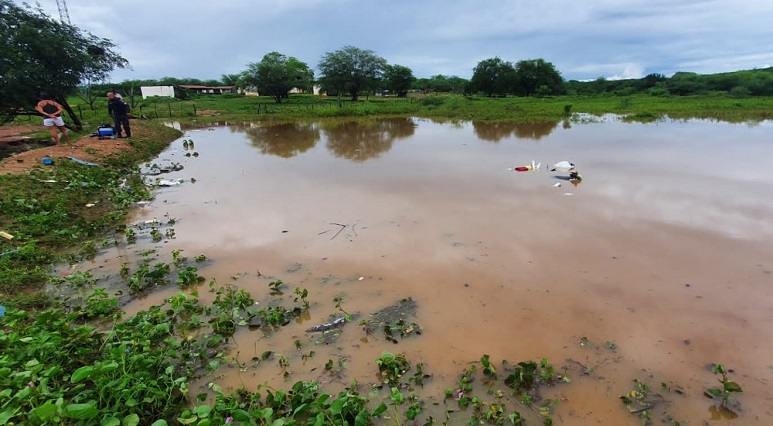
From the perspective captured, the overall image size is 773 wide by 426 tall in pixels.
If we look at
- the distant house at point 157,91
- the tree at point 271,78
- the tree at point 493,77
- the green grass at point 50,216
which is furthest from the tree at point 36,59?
the tree at point 493,77

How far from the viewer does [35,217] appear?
6.31m

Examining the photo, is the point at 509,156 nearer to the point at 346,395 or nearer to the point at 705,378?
the point at 705,378

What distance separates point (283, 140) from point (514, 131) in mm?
12348

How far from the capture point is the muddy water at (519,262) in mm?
3535

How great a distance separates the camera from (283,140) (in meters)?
19.3

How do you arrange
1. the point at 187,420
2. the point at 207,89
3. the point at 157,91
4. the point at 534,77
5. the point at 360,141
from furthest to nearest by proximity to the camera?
1. the point at 207,89
2. the point at 534,77
3. the point at 157,91
4. the point at 360,141
5. the point at 187,420

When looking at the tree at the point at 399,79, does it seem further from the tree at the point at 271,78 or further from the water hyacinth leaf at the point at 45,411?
the water hyacinth leaf at the point at 45,411

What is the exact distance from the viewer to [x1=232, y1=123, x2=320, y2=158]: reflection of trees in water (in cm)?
1594

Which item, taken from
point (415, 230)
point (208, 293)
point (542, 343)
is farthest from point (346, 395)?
point (415, 230)

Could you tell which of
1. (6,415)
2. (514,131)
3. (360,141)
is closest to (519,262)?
(6,415)

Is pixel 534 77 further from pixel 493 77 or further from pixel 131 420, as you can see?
pixel 131 420

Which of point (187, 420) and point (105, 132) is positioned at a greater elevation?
point (105, 132)

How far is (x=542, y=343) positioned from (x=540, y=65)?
6784cm

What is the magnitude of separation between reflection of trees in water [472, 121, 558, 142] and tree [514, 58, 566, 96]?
135ft
